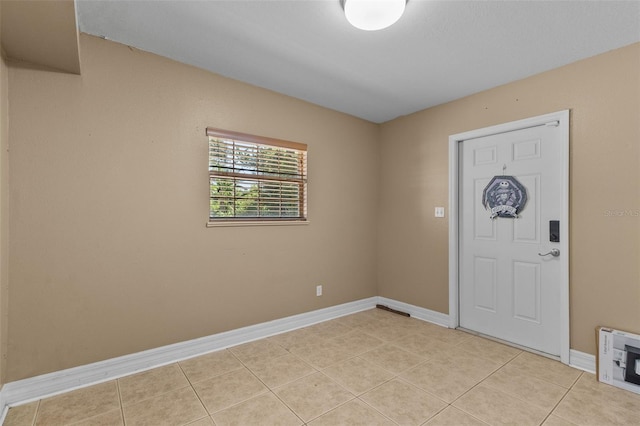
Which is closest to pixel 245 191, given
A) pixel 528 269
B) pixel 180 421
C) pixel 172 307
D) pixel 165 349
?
pixel 172 307

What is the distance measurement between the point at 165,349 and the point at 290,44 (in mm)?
2583

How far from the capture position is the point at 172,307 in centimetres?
256

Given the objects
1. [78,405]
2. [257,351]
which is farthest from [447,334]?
[78,405]

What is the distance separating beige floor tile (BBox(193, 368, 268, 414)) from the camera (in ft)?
6.56

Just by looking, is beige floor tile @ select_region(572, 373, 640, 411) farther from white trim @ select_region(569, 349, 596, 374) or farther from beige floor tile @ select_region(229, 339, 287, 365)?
beige floor tile @ select_region(229, 339, 287, 365)

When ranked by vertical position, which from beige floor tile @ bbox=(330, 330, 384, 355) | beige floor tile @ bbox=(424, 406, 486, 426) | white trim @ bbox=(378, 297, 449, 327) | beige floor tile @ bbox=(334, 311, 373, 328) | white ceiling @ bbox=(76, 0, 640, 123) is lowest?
beige floor tile @ bbox=(330, 330, 384, 355)

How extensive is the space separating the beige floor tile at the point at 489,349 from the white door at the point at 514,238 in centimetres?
15

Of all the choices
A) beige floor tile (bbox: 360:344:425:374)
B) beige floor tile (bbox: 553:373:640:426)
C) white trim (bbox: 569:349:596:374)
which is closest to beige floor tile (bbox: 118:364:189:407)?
beige floor tile (bbox: 360:344:425:374)

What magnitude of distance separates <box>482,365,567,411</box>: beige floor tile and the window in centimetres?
222

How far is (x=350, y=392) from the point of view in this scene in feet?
6.97

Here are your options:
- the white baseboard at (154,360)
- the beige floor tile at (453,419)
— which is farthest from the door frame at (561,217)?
the beige floor tile at (453,419)

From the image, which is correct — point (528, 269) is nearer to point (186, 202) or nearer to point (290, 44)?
point (290, 44)

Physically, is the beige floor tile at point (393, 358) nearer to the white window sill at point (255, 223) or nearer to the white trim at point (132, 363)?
the white trim at point (132, 363)

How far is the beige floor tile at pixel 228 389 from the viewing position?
2.00 m
